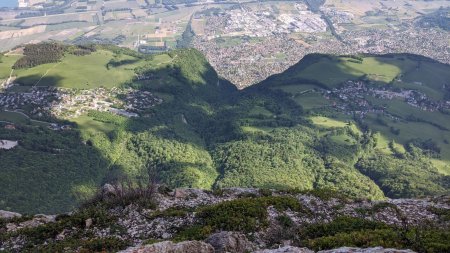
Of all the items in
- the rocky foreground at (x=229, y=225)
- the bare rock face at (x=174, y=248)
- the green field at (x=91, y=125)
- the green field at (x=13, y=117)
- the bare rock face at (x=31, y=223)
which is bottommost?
the green field at (x=91, y=125)

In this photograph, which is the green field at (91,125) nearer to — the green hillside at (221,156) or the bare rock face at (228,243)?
the green hillside at (221,156)

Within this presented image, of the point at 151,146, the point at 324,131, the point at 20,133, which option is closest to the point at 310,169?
the point at 324,131

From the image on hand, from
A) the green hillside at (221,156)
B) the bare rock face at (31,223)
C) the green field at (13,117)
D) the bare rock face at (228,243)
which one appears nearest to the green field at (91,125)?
the green hillside at (221,156)

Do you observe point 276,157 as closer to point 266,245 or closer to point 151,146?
point 151,146

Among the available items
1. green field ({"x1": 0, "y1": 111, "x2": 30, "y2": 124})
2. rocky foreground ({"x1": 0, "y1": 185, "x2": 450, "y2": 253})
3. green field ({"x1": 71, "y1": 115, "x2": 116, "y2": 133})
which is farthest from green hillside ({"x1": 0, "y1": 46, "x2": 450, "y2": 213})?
rocky foreground ({"x1": 0, "y1": 185, "x2": 450, "y2": 253})

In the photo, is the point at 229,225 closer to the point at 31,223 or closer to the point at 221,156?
the point at 31,223
